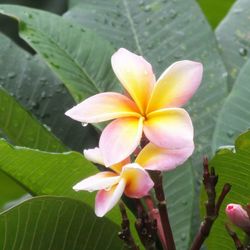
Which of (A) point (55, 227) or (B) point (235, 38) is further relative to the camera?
(B) point (235, 38)

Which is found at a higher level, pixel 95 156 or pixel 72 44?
pixel 95 156

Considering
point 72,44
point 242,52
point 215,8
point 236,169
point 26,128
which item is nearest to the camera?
point 236,169

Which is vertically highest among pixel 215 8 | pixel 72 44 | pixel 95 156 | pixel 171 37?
pixel 95 156

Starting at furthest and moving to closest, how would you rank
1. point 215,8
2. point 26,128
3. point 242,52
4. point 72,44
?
point 215,8
point 242,52
point 72,44
point 26,128

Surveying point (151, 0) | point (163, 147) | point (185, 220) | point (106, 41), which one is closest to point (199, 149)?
point (185, 220)

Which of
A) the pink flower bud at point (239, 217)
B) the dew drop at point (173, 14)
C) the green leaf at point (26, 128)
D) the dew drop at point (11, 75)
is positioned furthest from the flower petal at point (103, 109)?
the dew drop at point (173, 14)

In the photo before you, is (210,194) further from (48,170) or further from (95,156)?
(48,170)

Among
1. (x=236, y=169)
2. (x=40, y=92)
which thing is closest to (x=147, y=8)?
(x=40, y=92)
